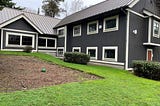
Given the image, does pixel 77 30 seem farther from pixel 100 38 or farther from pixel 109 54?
pixel 109 54

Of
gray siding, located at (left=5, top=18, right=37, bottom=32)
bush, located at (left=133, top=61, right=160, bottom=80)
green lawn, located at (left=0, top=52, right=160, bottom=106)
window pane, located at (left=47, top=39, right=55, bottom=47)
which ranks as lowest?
green lawn, located at (left=0, top=52, right=160, bottom=106)

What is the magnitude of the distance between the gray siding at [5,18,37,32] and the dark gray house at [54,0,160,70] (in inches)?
282

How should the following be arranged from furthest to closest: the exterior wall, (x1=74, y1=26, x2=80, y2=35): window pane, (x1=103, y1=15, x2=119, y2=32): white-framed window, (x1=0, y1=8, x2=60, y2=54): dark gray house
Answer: (x1=74, y1=26, x2=80, y2=35): window pane
(x1=0, y1=8, x2=60, y2=54): dark gray house
(x1=103, y1=15, x2=119, y2=32): white-framed window
the exterior wall

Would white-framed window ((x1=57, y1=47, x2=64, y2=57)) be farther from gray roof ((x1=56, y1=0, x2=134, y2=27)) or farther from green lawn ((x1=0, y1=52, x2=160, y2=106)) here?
green lawn ((x1=0, y1=52, x2=160, y2=106))

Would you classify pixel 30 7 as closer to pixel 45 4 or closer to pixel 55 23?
pixel 45 4

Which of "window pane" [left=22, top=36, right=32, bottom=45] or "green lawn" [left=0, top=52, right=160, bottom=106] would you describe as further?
"window pane" [left=22, top=36, right=32, bottom=45]

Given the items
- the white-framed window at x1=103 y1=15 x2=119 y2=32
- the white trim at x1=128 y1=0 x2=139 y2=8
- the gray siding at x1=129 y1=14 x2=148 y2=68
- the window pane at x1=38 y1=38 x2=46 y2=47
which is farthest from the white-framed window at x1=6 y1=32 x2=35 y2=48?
the white trim at x1=128 y1=0 x2=139 y2=8

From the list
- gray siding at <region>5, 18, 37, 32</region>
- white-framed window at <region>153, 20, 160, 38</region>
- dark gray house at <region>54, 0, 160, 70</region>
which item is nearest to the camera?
dark gray house at <region>54, 0, 160, 70</region>

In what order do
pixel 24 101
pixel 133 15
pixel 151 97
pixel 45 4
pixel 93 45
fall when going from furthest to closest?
pixel 45 4
pixel 93 45
pixel 133 15
pixel 151 97
pixel 24 101

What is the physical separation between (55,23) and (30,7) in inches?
1277

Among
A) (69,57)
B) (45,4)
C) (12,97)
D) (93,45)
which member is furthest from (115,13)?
(45,4)

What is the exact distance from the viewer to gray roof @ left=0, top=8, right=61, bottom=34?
70.6 ft

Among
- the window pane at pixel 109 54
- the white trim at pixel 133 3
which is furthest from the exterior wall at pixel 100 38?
the white trim at pixel 133 3

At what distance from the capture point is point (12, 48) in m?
20.4
